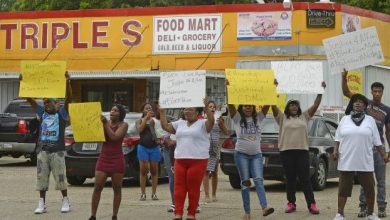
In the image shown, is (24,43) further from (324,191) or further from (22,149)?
(324,191)

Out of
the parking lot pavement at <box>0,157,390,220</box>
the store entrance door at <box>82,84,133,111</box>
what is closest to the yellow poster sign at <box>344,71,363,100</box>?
the parking lot pavement at <box>0,157,390,220</box>

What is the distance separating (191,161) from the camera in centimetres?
1122

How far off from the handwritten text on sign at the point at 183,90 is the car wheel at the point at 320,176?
16.7 ft

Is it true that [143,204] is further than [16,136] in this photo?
No

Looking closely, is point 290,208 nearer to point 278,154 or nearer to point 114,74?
point 278,154

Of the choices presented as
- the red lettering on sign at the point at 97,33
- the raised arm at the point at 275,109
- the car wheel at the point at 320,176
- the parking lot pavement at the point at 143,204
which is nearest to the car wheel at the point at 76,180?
the parking lot pavement at the point at 143,204

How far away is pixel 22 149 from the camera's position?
22.6m

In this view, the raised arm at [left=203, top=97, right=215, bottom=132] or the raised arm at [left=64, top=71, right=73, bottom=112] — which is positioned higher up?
the raised arm at [left=64, top=71, right=73, bottom=112]

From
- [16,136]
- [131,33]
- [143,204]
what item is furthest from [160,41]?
[143,204]

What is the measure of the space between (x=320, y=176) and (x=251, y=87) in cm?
486

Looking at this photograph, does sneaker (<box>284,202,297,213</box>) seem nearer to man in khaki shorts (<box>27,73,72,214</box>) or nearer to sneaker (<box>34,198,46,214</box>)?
man in khaki shorts (<box>27,73,72,214</box>)

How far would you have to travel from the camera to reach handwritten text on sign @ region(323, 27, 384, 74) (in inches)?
472

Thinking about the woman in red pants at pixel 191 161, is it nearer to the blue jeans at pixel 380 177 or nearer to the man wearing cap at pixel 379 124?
the man wearing cap at pixel 379 124

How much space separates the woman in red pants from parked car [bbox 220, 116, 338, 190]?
14.0 ft
